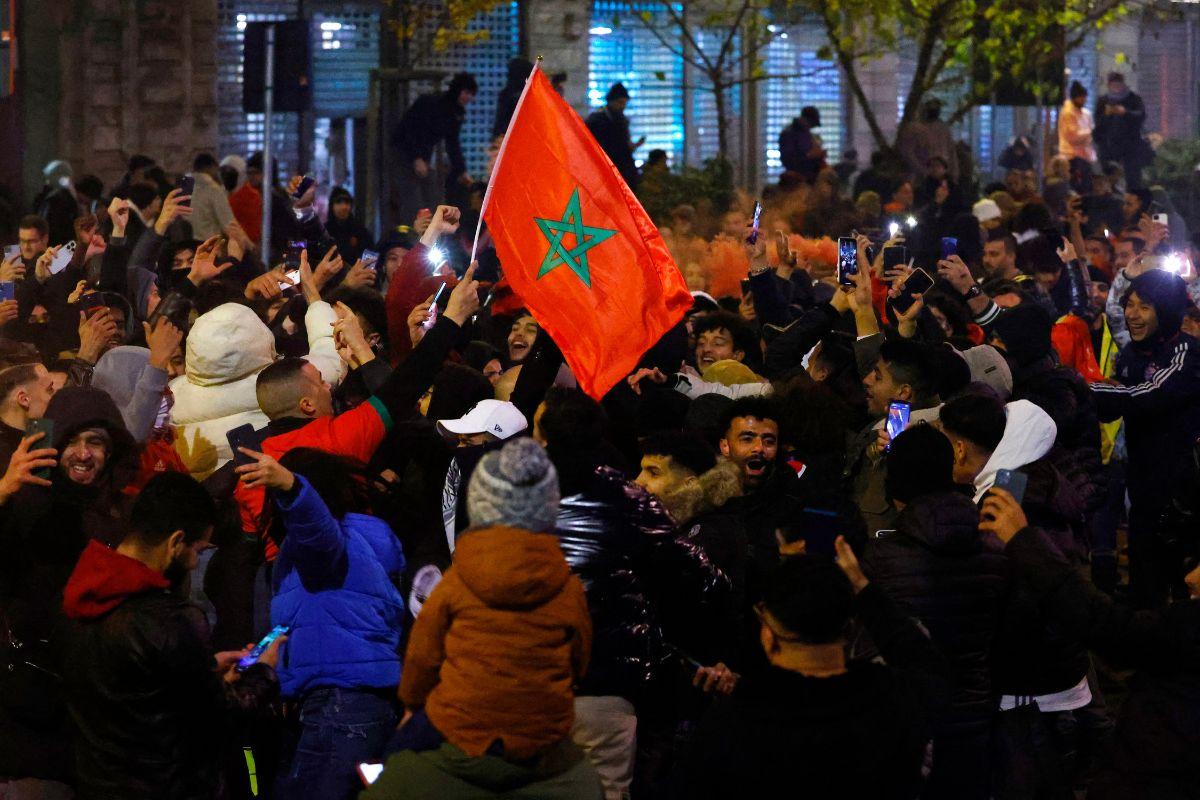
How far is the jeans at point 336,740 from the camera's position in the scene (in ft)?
18.7

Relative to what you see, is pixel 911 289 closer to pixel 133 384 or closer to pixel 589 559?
pixel 133 384

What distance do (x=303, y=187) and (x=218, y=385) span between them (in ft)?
17.2

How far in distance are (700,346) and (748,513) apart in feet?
8.94

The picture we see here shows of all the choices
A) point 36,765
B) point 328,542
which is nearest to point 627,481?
point 328,542

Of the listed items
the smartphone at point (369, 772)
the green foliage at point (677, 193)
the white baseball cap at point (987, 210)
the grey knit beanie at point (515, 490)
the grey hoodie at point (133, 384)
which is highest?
the green foliage at point (677, 193)

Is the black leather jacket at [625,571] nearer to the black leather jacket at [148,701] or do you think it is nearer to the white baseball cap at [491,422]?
the black leather jacket at [148,701]

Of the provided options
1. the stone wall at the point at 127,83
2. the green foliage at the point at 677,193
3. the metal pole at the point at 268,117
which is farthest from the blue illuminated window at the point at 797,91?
the metal pole at the point at 268,117

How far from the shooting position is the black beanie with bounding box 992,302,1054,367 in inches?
345

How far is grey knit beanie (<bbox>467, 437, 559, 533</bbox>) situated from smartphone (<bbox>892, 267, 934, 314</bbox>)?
4.70 metres

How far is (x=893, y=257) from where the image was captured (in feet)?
30.6

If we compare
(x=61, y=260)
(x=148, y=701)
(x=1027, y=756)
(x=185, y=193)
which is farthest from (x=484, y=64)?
(x=148, y=701)

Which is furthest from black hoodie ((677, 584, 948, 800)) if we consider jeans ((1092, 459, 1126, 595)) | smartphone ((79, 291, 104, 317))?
jeans ((1092, 459, 1126, 595))

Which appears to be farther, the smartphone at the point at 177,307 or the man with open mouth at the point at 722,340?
the man with open mouth at the point at 722,340

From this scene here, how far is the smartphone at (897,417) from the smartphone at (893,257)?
2.17 m
